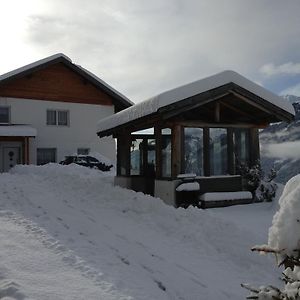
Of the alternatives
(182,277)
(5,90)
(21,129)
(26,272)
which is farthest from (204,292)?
(5,90)

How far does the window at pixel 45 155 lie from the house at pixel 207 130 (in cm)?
1309

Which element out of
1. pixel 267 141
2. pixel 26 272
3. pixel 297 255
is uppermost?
pixel 267 141

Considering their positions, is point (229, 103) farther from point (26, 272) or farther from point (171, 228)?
point (26, 272)

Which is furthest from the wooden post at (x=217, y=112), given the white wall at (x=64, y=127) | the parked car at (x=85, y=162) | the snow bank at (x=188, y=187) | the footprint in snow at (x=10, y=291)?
the white wall at (x=64, y=127)

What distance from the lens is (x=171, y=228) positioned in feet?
26.6

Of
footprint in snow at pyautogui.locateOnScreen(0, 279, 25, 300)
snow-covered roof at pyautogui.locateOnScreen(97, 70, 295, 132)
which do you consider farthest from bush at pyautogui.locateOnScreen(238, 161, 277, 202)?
footprint in snow at pyautogui.locateOnScreen(0, 279, 25, 300)

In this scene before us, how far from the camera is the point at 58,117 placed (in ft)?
88.4

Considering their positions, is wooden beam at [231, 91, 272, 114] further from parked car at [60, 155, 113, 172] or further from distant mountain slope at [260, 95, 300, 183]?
parked car at [60, 155, 113, 172]

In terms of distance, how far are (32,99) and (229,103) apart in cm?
1604

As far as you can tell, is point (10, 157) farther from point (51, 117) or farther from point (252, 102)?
point (252, 102)

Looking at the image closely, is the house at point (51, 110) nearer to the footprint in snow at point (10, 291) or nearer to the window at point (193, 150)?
the window at point (193, 150)

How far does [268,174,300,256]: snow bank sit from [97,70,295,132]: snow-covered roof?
28.1ft

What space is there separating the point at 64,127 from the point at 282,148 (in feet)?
48.4

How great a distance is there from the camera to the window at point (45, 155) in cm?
2603
